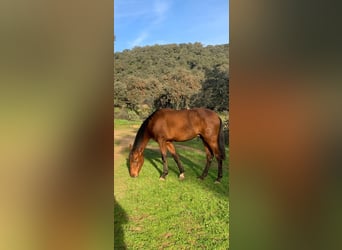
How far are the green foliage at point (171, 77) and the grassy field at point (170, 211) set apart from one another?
5734 millimetres

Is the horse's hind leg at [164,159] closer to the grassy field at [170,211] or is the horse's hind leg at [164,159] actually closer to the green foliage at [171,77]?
the grassy field at [170,211]

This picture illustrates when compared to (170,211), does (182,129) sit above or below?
above

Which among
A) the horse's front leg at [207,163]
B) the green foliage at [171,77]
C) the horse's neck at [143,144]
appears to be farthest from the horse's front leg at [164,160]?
the green foliage at [171,77]

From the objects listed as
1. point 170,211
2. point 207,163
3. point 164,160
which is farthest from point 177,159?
point 170,211

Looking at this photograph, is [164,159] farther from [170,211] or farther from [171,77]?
[171,77]

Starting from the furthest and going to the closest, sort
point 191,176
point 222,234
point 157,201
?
point 191,176, point 157,201, point 222,234

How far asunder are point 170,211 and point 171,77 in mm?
12244

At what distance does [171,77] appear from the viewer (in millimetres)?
14305

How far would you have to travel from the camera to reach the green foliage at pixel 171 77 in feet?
32.9
